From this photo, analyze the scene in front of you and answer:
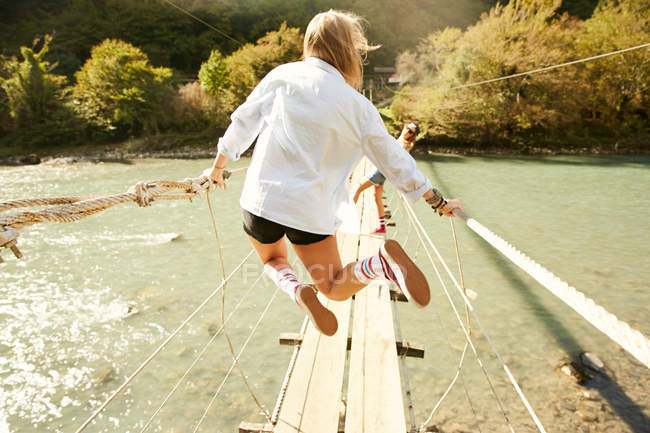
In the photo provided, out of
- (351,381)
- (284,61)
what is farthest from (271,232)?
(284,61)

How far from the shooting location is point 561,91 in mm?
15578

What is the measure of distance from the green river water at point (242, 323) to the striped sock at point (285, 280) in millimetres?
2067

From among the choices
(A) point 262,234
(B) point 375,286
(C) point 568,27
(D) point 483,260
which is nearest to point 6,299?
(B) point 375,286

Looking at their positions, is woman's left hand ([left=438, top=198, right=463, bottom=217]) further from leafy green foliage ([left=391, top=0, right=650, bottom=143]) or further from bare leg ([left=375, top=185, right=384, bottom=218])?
leafy green foliage ([left=391, top=0, right=650, bottom=143])

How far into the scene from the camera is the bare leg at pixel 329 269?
3.89 feet

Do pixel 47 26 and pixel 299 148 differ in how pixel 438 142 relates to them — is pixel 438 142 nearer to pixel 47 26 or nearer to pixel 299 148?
pixel 299 148

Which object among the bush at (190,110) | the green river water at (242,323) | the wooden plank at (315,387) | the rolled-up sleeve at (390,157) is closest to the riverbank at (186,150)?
the bush at (190,110)

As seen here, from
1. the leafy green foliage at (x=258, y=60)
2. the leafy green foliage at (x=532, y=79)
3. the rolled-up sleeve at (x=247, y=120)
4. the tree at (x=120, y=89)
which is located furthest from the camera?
the tree at (x=120, y=89)

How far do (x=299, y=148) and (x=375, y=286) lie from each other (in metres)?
1.92

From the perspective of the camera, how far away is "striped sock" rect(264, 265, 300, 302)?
1.16m

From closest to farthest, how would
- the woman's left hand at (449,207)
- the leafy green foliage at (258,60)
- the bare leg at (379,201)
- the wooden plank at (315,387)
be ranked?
the woman's left hand at (449,207) < the wooden plank at (315,387) < the bare leg at (379,201) < the leafy green foliage at (258,60)

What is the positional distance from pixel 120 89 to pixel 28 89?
6.32 m

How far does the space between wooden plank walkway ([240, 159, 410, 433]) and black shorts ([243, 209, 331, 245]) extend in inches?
34.1

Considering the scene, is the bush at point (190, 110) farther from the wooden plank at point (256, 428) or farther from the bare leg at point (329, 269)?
the bare leg at point (329, 269)
